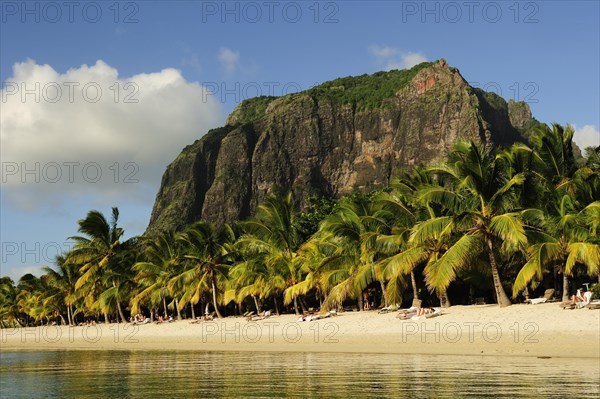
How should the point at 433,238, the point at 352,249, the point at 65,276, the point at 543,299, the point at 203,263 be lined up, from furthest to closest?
1. the point at 65,276
2. the point at 203,263
3. the point at 352,249
4. the point at 433,238
5. the point at 543,299

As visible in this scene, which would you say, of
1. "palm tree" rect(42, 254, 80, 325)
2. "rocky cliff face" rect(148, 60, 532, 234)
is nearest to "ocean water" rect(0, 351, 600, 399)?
"palm tree" rect(42, 254, 80, 325)

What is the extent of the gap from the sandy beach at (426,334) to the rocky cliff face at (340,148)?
14247 centimetres

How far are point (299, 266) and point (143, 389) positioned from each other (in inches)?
886

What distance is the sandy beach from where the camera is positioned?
2051 centimetres

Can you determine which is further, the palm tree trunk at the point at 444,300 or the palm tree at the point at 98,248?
the palm tree at the point at 98,248

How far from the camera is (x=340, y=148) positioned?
194 m

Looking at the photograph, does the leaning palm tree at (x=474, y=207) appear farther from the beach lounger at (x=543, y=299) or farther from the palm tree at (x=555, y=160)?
the palm tree at (x=555, y=160)

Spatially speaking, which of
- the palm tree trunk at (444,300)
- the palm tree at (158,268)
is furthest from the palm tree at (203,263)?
the palm tree trunk at (444,300)

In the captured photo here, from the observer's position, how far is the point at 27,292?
8700cm

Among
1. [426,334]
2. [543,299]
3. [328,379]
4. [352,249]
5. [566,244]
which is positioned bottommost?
[328,379]

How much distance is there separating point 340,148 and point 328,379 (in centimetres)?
17999

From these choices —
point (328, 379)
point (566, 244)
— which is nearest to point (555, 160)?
point (566, 244)

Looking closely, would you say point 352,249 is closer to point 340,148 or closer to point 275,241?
point 275,241

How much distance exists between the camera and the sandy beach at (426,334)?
20.5 meters
